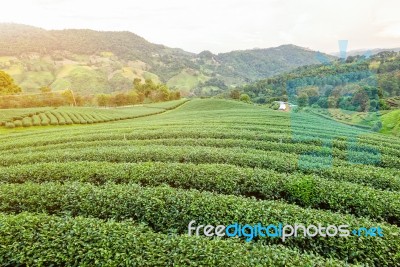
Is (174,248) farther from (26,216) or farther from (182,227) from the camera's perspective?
(26,216)

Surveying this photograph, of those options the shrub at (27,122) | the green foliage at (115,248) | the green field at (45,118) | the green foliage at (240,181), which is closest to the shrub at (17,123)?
the green field at (45,118)

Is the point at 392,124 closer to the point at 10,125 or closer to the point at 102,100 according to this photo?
the point at 10,125

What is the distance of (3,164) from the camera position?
12.7 m

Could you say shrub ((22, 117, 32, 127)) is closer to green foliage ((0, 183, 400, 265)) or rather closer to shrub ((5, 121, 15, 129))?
shrub ((5, 121, 15, 129))

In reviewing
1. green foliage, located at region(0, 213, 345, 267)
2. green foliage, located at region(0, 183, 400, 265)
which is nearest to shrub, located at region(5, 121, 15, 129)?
green foliage, located at region(0, 183, 400, 265)


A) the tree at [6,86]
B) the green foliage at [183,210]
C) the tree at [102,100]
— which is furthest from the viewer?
the tree at [102,100]

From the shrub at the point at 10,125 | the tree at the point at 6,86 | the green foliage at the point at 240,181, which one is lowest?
the shrub at the point at 10,125

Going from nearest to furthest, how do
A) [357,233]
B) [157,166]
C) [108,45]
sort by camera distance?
1. [357,233]
2. [157,166]
3. [108,45]

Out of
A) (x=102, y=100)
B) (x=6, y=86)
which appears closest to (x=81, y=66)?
(x=102, y=100)

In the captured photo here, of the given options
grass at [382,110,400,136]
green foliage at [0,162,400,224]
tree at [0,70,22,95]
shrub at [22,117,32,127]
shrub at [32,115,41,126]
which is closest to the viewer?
green foliage at [0,162,400,224]

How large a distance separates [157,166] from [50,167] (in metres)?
4.59

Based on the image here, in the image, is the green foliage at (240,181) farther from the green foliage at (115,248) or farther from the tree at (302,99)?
the tree at (302,99)

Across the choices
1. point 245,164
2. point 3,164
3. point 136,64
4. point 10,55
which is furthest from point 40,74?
point 245,164

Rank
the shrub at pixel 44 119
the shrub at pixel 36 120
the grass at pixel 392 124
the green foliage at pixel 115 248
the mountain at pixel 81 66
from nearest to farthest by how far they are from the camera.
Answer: the green foliage at pixel 115 248, the grass at pixel 392 124, the shrub at pixel 36 120, the shrub at pixel 44 119, the mountain at pixel 81 66
